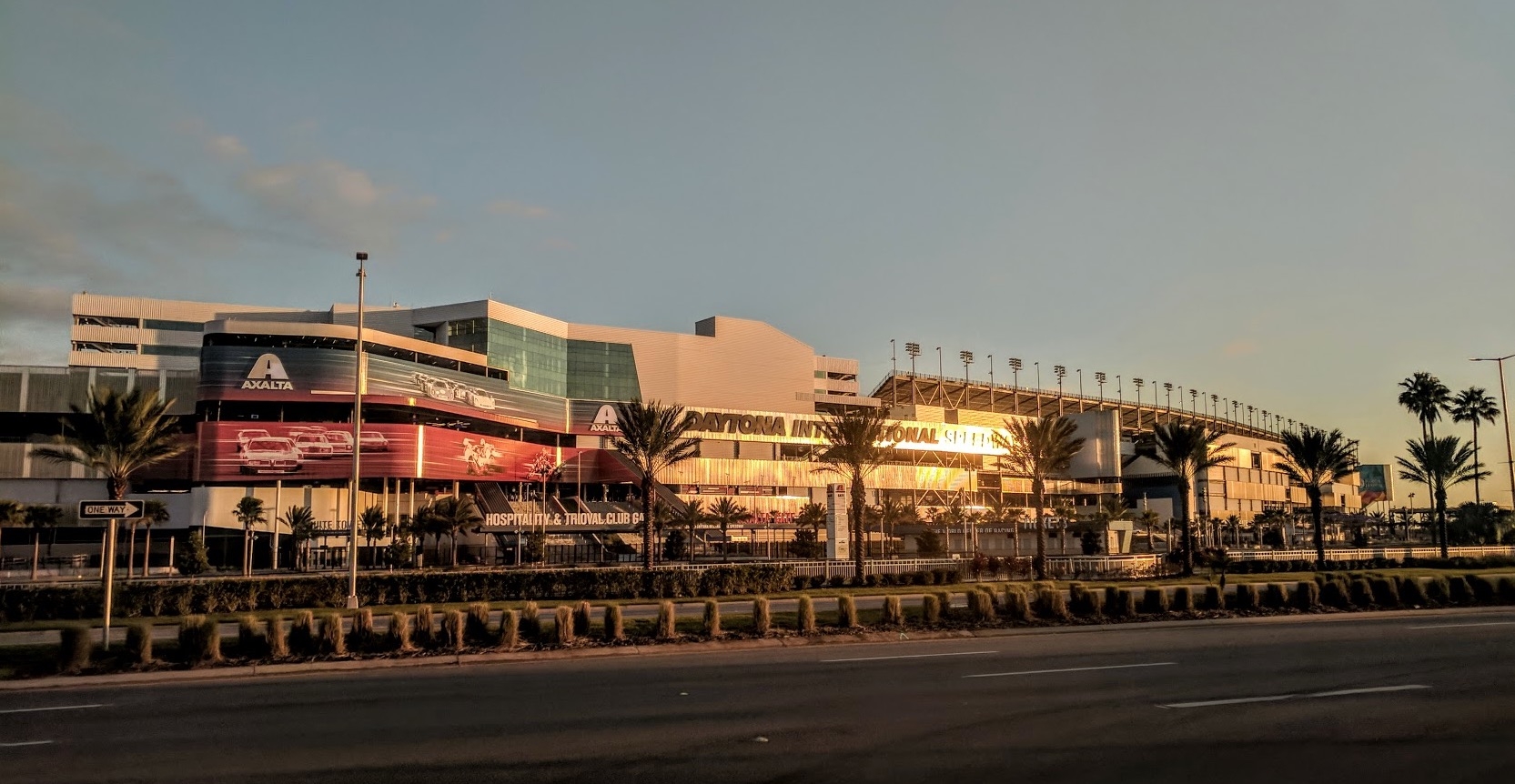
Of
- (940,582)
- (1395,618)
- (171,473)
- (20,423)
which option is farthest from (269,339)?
(1395,618)

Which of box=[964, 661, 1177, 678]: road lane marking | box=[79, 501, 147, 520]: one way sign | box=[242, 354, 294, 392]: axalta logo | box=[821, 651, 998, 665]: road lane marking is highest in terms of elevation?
box=[242, 354, 294, 392]: axalta logo

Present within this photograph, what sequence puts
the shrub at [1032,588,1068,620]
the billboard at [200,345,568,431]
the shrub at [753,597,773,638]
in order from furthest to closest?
the billboard at [200,345,568,431], the shrub at [1032,588,1068,620], the shrub at [753,597,773,638]

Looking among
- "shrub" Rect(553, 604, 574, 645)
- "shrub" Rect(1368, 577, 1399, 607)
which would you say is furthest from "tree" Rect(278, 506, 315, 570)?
"shrub" Rect(1368, 577, 1399, 607)

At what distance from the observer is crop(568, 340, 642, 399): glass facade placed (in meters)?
107

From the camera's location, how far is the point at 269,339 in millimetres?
83312

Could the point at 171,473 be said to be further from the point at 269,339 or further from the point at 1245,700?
the point at 1245,700

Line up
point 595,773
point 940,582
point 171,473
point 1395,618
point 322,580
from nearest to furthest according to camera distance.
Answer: point 595,773
point 1395,618
point 322,580
point 940,582
point 171,473

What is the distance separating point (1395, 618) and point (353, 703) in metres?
27.1

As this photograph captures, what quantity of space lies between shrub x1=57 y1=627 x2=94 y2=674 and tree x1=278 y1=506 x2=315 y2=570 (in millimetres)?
58378

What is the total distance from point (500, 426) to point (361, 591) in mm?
67339

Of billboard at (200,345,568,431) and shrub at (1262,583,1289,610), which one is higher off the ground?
billboard at (200,345,568,431)

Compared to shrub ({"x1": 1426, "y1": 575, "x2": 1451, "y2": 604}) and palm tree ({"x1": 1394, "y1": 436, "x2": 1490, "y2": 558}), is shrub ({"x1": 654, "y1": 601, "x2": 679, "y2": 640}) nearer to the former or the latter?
shrub ({"x1": 1426, "y1": 575, "x2": 1451, "y2": 604})

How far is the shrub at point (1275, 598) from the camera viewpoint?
96.3 ft

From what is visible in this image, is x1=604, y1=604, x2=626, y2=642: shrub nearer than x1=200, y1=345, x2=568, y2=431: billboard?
Yes
